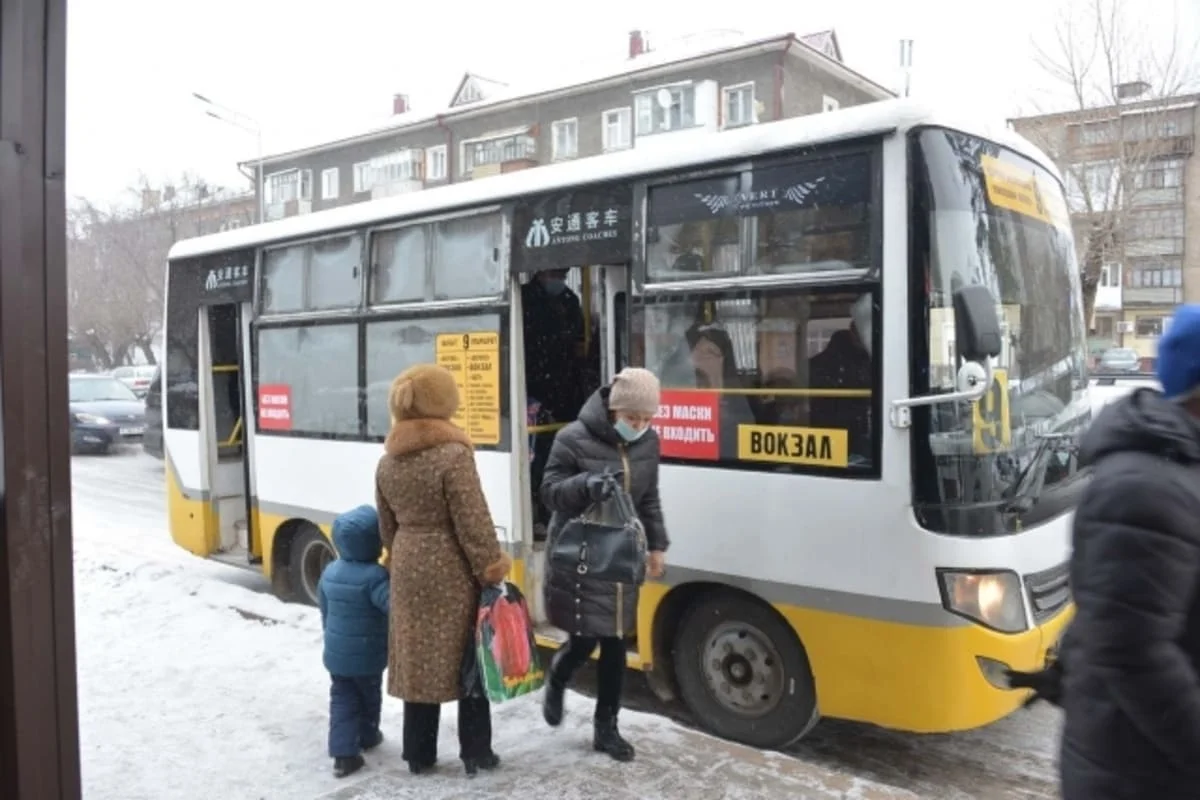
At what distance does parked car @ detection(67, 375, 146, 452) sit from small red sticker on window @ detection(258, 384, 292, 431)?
13.4 metres

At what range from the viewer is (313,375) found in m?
7.19

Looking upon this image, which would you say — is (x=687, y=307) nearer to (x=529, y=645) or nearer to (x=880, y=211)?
(x=880, y=211)

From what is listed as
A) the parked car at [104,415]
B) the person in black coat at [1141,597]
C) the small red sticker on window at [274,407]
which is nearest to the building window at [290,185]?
the parked car at [104,415]

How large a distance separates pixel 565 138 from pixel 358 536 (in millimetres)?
34748

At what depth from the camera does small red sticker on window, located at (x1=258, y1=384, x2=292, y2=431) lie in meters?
7.47

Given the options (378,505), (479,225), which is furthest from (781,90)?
(378,505)

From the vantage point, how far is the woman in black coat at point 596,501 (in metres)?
4.23

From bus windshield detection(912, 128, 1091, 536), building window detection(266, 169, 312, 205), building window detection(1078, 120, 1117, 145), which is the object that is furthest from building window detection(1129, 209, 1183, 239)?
building window detection(266, 169, 312, 205)

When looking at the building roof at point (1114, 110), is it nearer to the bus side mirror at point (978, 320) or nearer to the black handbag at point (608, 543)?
the bus side mirror at point (978, 320)

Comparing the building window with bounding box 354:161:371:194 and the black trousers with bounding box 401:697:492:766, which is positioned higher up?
the building window with bounding box 354:161:371:194

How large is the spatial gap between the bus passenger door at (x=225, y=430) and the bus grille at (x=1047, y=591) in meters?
6.10

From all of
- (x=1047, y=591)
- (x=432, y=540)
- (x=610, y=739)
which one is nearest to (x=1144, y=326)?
(x=1047, y=591)

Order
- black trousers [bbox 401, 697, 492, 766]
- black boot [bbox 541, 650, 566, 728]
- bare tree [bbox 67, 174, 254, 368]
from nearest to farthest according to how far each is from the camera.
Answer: black trousers [bbox 401, 697, 492, 766], black boot [bbox 541, 650, 566, 728], bare tree [bbox 67, 174, 254, 368]

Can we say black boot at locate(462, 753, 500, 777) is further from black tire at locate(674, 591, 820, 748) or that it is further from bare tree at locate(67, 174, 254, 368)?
bare tree at locate(67, 174, 254, 368)
